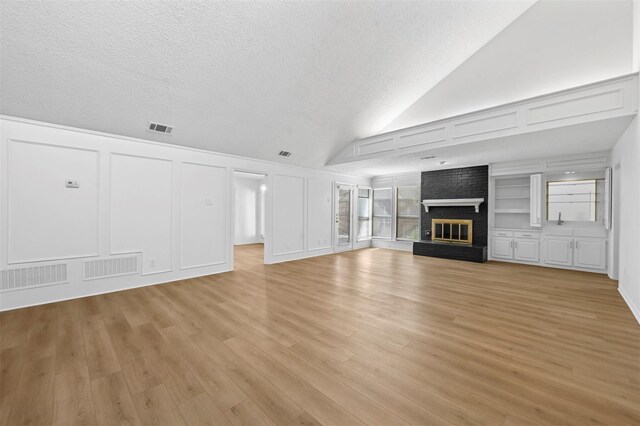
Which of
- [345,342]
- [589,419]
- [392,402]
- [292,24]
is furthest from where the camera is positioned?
[292,24]

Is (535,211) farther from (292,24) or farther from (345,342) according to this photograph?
(292,24)

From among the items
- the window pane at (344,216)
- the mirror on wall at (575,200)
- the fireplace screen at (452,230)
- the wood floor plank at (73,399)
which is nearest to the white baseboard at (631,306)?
the mirror on wall at (575,200)

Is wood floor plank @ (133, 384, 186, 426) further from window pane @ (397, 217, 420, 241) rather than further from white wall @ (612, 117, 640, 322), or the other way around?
window pane @ (397, 217, 420, 241)

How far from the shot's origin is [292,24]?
310cm

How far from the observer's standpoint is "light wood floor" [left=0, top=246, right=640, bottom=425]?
5.15 ft

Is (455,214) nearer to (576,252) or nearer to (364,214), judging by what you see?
(576,252)

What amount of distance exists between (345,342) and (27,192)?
4454mm

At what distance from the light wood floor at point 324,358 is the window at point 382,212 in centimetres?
510

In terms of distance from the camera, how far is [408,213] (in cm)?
853

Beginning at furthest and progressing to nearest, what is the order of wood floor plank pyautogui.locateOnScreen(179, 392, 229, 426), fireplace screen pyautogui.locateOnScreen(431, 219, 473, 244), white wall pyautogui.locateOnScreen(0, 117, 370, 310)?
fireplace screen pyautogui.locateOnScreen(431, 219, 473, 244) < white wall pyautogui.locateOnScreen(0, 117, 370, 310) < wood floor plank pyautogui.locateOnScreen(179, 392, 229, 426)

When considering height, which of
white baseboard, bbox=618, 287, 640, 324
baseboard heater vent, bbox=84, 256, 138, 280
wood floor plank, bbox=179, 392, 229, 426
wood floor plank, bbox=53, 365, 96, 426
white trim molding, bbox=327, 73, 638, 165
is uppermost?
white trim molding, bbox=327, 73, 638, 165

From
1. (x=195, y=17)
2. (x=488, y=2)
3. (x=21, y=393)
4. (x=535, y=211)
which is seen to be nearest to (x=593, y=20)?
(x=488, y=2)

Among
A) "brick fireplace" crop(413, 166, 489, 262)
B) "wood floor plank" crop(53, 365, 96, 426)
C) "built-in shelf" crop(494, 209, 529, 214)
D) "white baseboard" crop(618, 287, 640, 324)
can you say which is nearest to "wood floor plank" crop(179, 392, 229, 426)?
"wood floor plank" crop(53, 365, 96, 426)

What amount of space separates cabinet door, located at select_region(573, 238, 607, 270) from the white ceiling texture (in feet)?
10.9
